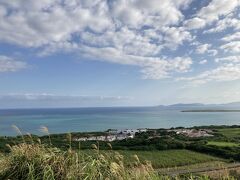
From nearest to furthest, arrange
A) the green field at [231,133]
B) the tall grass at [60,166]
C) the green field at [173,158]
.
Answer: the tall grass at [60,166] → the green field at [173,158] → the green field at [231,133]

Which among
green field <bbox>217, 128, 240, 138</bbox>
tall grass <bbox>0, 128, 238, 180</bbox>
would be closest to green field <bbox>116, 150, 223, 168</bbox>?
green field <bbox>217, 128, 240, 138</bbox>

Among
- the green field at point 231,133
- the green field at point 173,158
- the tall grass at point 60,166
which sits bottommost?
the green field at point 173,158

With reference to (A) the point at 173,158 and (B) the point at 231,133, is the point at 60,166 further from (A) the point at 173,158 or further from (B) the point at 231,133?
(B) the point at 231,133

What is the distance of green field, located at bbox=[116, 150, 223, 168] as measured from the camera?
3838cm

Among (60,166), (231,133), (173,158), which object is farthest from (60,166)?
(231,133)

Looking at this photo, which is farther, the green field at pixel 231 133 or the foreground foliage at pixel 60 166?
the green field at pixel 231 133

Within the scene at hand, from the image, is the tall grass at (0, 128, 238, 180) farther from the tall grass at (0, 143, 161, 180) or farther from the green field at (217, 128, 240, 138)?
the green field at (217, 128, 240, 138)

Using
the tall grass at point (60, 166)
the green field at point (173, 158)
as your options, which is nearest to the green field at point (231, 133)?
the green field at point (173, 158)

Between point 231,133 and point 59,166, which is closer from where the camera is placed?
point 59,166

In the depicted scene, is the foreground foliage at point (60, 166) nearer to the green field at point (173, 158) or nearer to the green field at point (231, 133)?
the green field at point (173, 158)

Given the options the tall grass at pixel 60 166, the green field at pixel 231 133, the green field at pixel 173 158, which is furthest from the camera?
the green field at pixel 231 133

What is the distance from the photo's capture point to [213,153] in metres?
45.0

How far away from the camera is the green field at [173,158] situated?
126 feet

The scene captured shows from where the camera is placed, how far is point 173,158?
40938 mm
